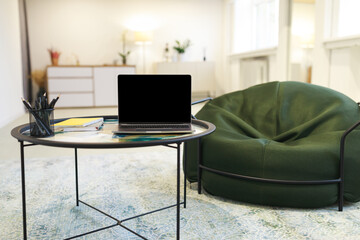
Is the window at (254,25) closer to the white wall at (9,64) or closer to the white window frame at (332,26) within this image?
the white window frame at (332,26)

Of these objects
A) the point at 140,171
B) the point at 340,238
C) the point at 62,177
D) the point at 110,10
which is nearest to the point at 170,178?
the point at 140,171

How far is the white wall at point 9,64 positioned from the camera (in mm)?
5336

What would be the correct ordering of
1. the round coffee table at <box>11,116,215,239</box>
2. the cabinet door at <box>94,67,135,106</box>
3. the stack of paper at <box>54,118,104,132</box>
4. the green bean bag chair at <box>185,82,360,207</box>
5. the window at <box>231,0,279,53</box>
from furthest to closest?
1. the cabinet door at <box>94,67,135,106</box>
2. the window at <box>231,0,279,53</box>
3. the green bean bag chair at <box>185,82,360,207</box>
4. the stack of paper at <box>54,118,104,132</box>
5. the round coffee table at <box>11,116,215,239</box>

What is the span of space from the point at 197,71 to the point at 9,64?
423 cm

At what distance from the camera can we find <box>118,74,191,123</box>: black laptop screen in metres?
1.63

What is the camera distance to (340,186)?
1.94m

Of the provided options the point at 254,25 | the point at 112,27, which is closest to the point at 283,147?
the point at 254,25

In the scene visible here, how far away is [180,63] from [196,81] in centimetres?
59

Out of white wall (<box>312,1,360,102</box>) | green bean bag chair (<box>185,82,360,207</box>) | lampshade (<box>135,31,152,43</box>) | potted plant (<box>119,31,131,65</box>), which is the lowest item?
green bean bag chair (<box>185,82,360,207</box>)

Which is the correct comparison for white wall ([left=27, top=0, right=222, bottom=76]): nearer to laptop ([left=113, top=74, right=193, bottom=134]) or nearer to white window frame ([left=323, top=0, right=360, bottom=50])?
white window frame ([left=323, top=0, right=360, bottom=50])

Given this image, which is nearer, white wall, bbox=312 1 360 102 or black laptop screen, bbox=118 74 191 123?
black laptop screen, bbox=118 74 191 123

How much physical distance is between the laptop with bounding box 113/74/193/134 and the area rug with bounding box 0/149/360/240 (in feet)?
1.82

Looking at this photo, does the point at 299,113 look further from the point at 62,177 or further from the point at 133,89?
the point at 62,177

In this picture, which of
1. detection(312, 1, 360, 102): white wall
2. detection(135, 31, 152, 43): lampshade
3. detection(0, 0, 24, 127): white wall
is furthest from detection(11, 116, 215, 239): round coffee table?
detection(135, 31, 152, 43): lampshade
